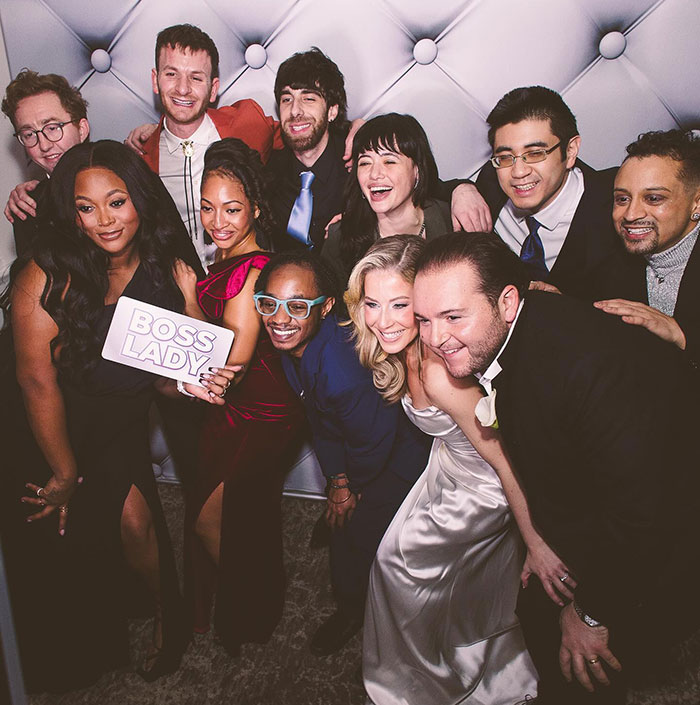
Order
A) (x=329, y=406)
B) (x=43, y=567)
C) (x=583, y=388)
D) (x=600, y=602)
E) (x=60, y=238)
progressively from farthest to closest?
(x=43, y=567) < (x=329, y=406) < (x=60, y=238) < (x=600, y=602) < (x=583, y=388)

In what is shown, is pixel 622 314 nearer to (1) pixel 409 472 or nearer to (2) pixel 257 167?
(1) pixel 409 472

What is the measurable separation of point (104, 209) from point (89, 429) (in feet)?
2.34

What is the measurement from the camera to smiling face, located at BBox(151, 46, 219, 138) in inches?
64.9

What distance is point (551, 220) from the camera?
154 centimetres

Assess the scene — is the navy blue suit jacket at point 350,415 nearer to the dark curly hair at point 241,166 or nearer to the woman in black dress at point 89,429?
the woman in black dress at point 89,429

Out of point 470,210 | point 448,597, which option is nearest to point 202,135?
point 470,210

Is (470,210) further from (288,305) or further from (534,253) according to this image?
(288,305)

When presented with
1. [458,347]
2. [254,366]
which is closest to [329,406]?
[254,366]

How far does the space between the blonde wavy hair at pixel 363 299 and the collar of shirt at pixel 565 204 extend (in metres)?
0.34

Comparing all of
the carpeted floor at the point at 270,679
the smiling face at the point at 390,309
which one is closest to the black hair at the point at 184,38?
the smiling face at the point at 390,309

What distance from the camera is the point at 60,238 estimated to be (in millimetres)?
1620

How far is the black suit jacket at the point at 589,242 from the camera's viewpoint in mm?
1485

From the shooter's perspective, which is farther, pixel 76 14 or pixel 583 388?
pixel 76 14

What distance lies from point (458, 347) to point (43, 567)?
1601 mm
